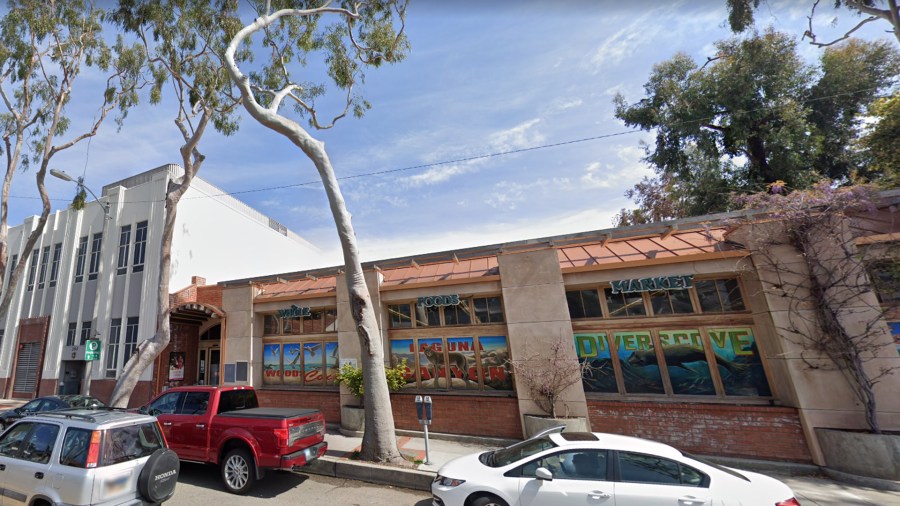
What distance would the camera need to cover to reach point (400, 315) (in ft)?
38.5

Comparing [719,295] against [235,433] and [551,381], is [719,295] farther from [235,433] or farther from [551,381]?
[235,433]

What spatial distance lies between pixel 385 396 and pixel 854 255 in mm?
10472

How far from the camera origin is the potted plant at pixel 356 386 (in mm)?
10312

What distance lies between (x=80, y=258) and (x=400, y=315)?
1996 cm

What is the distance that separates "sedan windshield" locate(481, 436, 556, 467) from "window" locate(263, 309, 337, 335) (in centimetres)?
830

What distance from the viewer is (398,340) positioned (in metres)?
11.6

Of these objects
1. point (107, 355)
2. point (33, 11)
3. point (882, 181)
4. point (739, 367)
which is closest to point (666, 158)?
point (882, 181)

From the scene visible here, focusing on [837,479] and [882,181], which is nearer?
[837,479]

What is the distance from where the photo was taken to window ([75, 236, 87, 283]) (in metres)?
19.1

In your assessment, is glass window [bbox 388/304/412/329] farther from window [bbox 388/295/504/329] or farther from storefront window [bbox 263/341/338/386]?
storefront window [bbox 263/341/338/386]

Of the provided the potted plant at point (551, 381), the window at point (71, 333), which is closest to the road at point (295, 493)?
the potted plant at point (551, 381)

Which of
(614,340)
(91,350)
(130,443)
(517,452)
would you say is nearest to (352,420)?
(130,443)

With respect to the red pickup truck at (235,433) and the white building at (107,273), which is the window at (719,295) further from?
the white building at (107,273)

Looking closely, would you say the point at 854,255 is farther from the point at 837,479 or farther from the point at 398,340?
the point at 398,340
